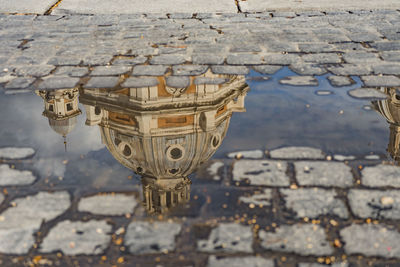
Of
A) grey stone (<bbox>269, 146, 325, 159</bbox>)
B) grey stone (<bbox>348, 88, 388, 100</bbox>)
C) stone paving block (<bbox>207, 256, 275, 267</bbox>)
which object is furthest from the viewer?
grey stone (<bbox>348, 88, 388, 100</bbox>)

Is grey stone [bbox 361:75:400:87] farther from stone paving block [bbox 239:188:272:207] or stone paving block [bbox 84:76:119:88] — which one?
stone paving block [bbox 84:76:119:88]

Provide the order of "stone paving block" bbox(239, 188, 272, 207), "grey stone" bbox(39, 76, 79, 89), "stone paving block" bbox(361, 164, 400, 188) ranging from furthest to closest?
"grey stone" bbox(39, 76, 79, 89) → "stone paving block" bbox(361, 164, 400, 188) → "stone paving block" bbox(239, 188, 272, 207)

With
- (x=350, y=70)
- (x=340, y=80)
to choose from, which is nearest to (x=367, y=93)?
(x=340, y=80)

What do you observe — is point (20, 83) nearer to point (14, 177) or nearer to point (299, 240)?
point (14, 177)

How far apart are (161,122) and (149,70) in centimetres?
168

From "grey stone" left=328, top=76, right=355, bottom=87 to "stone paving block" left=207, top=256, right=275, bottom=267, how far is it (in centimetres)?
369

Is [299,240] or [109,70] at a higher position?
[109,70]

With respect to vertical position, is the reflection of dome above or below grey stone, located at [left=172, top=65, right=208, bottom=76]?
below

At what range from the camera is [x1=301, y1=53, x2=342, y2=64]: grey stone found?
23.6 ft

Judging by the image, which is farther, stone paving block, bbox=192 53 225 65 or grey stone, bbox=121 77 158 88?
stone paving block, bbox=192 53 225 65

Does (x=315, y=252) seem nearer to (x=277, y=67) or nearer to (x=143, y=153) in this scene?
(x=143, y=153)

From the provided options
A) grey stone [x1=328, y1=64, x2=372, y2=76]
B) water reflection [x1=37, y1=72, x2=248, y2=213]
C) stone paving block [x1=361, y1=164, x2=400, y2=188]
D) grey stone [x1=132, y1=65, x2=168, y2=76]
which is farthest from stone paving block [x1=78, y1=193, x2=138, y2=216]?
grey stone [x1=328, y1=64, x2=372, y2=76]

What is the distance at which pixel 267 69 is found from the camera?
6957mm

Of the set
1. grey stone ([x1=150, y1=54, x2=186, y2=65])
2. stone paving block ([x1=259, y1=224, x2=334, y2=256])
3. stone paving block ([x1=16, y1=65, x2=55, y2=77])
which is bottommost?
stone paving block ([x1=259, y1=224, x2=334, y2=256])
